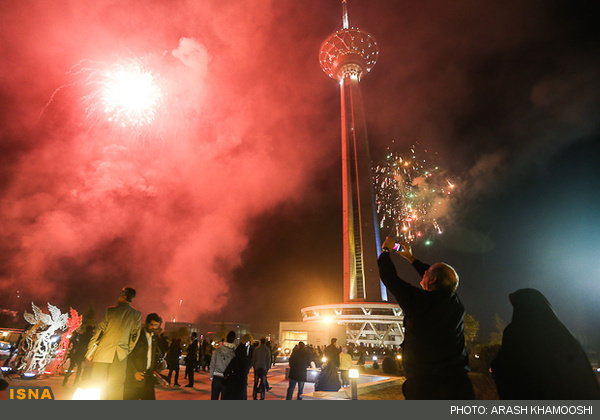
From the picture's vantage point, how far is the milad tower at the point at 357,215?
49.0 metres

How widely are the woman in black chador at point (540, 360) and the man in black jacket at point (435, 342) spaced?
1.05 ft

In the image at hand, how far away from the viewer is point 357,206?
60000 millimetres

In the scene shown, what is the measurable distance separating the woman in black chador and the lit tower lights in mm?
51317

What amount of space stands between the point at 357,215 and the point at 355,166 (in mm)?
10484

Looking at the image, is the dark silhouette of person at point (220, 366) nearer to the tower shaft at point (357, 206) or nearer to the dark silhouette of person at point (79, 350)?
the dark silhouette of person at point (79, 350)

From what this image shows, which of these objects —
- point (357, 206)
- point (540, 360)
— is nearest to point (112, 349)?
point (540, 360)

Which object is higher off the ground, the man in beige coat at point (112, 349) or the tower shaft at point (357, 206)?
the tower shaft at point (357, 206)

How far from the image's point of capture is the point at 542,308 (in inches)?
97.3

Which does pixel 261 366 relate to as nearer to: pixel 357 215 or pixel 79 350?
pixel 79 350

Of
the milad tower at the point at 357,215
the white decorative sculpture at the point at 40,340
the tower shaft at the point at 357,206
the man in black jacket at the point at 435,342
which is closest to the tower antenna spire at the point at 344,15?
the milad tower at the point at 357,215
